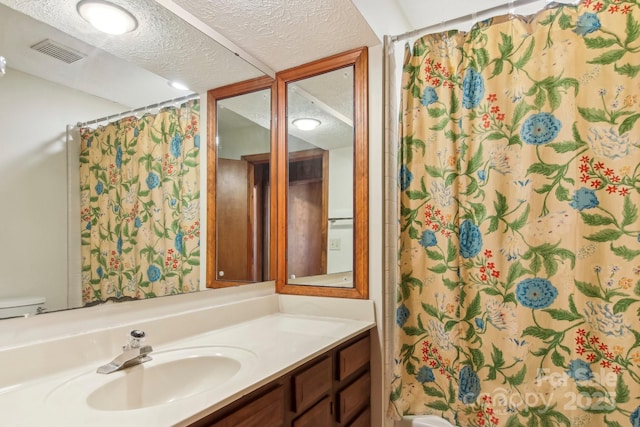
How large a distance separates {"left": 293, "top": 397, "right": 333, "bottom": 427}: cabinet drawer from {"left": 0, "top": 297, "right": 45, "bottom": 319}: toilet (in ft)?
2.66

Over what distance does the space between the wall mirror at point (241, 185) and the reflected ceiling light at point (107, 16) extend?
0.44 m

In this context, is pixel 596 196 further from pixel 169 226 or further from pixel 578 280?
pixel 169 226

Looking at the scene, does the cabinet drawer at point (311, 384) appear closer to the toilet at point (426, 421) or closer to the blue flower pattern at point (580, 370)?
the toilet at point (426, 421)

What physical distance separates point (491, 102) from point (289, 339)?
1.23m

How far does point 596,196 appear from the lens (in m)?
1.31

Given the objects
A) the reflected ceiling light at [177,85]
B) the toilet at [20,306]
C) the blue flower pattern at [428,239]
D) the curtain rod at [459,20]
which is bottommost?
the toilet at [20,306]

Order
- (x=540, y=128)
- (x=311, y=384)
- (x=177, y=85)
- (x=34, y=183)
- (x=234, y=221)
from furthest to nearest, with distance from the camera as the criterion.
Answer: (x=234, y=221)
(x=177, y=85)
(x=540, y=128)
(x=311, y=384)
(x=34, y=183)

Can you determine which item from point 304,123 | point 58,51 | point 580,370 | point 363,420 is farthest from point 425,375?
point 58,51

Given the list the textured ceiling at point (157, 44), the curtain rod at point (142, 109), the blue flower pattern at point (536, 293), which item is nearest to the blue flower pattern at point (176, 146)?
the curtain rod at point (142, 109)

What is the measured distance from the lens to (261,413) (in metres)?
0.95

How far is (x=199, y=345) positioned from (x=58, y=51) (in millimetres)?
1040

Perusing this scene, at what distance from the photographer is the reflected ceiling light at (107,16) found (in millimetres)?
1166

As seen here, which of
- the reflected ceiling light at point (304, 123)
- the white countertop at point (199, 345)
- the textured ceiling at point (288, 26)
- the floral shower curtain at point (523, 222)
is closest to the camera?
the white countertop at point (199, 345)

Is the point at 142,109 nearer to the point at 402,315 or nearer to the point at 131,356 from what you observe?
the point at 131,356
